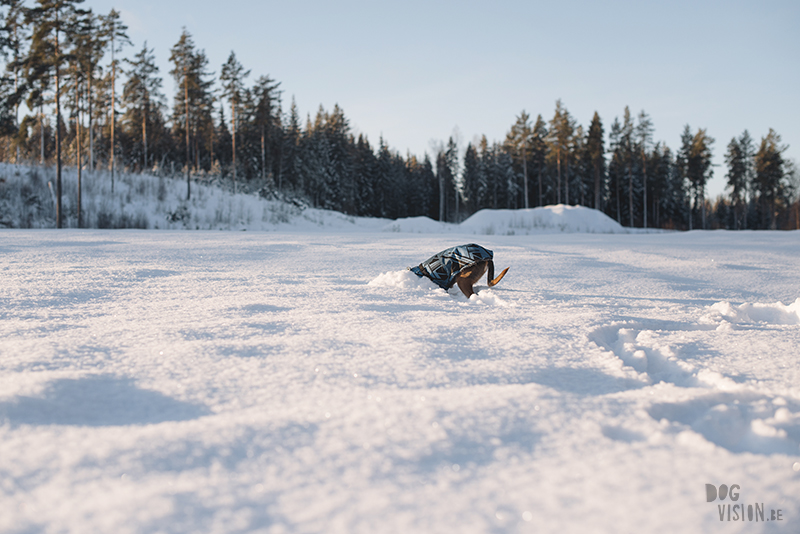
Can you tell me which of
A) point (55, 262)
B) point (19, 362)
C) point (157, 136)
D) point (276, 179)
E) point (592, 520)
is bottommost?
point (592, 520)

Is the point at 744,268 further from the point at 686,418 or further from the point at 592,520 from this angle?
the point at 592,520

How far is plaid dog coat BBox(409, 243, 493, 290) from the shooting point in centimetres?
273

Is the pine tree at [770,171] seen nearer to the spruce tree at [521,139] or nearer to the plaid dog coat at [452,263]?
the spruce tree at [521,139]

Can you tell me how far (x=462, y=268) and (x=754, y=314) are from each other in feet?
5.26

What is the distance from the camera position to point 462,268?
8.90 feet

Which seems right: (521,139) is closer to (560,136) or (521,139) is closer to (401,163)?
(560,136)

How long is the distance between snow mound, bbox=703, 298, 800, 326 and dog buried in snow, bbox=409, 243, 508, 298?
1136 mm

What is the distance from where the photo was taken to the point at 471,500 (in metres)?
0.77

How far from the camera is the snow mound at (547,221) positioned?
62.5 ft

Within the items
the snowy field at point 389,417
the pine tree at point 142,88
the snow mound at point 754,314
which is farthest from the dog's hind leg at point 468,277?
the pine tree at point 142,88

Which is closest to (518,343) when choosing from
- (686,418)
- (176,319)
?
(686,418)

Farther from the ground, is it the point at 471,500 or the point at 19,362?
the point at 19,362

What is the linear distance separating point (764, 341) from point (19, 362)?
2.75 metres

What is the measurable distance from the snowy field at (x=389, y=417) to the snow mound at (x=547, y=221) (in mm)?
17176
